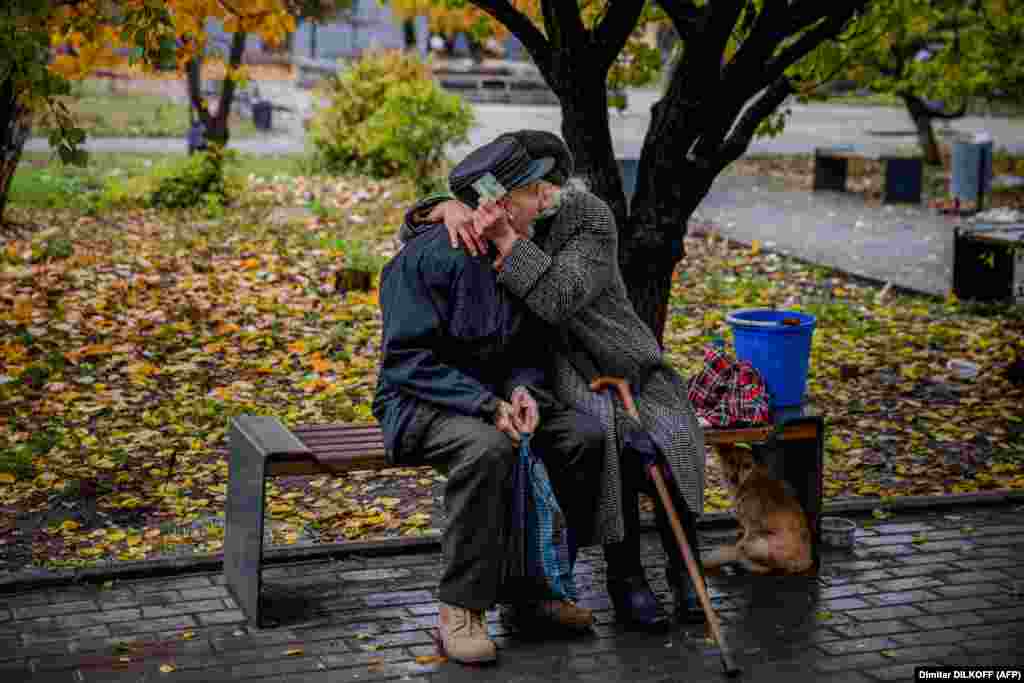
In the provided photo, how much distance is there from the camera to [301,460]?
5035mm

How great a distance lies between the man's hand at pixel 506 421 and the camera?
15.9 feet

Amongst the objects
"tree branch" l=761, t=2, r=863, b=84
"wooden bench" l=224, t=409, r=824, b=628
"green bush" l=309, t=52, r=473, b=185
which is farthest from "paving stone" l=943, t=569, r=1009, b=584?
"green bush" l=309, t=52, r=473, b=185

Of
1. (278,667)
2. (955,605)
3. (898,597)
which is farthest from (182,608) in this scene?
(955,605)

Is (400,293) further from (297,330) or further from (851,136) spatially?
(851,136)

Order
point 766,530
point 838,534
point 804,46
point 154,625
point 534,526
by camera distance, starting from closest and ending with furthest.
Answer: point 534,526, point 154,625, point 766,530, point 838,534, point 804,46

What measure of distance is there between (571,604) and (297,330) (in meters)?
5.21

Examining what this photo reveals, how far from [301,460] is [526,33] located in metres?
2.61

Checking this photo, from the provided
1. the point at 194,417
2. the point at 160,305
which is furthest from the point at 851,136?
the point at 194,417

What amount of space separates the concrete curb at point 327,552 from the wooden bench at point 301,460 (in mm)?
272

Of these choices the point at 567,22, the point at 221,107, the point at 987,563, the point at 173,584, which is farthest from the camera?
the point at 221,107

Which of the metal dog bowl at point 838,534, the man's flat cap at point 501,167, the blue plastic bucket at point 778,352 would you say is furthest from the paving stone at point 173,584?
the metal dog bowl at point 838,534

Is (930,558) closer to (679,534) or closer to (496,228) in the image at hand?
(679,534)

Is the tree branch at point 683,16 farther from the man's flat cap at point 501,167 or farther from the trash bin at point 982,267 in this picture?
the trash bin at point 982,267

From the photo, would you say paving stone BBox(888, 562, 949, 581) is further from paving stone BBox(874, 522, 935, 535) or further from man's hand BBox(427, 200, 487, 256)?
man's hand BBox(427, 200, 487, 256)
